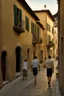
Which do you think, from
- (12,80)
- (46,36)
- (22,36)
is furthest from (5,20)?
(46,36)

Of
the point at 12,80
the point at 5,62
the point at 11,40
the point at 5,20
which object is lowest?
the point at 12,80

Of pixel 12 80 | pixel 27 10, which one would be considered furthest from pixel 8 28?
pixel 27 10

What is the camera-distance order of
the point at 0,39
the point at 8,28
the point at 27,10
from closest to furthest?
the point at 0,39 < the point at 8,28 < the point at 27,10

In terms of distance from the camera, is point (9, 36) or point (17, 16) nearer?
point (9, 36)

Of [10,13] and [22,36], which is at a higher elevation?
[10,13]

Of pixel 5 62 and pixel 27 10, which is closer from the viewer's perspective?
pixel 5 62

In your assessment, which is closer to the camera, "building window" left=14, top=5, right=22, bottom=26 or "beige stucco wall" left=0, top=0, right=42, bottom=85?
"beige stucco wall" left=0, top=0, right=42, bottom=85

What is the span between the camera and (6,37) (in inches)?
773

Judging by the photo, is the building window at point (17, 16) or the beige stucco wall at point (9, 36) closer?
the beige stucco wall at point (9, 36)

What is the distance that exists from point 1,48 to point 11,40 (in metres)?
3.79

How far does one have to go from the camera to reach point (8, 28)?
2038 cm

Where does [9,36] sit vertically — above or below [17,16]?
below

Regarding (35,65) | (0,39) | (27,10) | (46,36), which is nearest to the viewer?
(0,39)

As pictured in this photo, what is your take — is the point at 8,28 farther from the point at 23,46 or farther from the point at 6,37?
the point at 23,46
